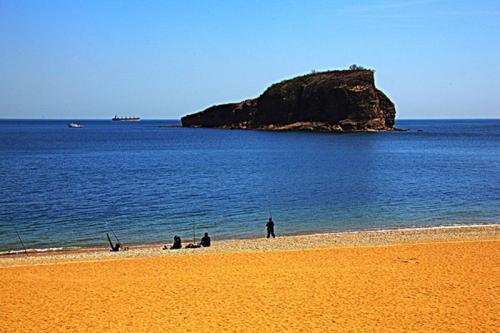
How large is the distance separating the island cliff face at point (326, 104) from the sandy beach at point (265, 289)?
4971 inches

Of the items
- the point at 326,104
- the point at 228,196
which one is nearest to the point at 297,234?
the point at 228,196

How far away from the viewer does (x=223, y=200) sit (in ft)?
142

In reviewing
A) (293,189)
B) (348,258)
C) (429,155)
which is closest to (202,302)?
(348,258)

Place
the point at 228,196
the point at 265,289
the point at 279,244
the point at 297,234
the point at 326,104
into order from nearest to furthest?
the point at 265,289, the point at 279,244, the point at 297,234, the point at 228,196, the point at 326,104

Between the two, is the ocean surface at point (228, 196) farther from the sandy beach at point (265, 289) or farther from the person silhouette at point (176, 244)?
the sandy beach at point (265, 289)

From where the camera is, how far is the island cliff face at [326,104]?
489ft

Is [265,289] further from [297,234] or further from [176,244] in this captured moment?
[297,234]

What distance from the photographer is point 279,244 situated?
26.2 meters

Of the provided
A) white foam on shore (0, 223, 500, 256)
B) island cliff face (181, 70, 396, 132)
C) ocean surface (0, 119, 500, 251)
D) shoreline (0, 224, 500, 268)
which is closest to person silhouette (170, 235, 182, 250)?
shoreline (0, 224, 500, 268)

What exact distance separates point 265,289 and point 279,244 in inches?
331

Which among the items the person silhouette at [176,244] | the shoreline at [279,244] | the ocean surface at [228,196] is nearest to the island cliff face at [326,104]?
the ocean surface at [228,196]

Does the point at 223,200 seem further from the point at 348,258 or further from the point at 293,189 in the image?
the point at 348,258

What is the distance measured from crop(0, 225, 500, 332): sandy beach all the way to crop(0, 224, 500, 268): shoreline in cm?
18

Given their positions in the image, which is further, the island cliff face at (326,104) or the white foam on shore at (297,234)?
the island cliff face at (326,104)
